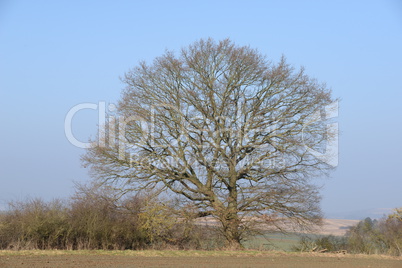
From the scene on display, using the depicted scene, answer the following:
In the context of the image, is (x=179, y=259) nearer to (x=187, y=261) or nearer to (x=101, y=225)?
(x=187, y=261)

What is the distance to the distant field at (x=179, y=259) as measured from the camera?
14.6 metres

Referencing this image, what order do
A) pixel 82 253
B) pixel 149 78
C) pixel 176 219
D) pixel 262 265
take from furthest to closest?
1. pixel 149 78
2. pixel 176 219
3. pixel 82 253
4. pixel 262 265

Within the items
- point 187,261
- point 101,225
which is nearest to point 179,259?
point 187,261

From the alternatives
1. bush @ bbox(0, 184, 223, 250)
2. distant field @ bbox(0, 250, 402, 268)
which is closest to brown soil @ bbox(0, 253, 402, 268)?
distant field @ bbox(0, 250, 402, 268)

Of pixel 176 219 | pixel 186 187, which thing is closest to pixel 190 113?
pixel 186 187

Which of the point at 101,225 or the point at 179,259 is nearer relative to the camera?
the point at 179,259

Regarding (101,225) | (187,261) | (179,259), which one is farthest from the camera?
(101,225)

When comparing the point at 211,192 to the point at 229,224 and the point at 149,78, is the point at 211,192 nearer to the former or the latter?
the point at 229,224

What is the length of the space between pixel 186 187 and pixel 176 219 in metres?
1.88

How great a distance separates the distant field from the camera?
14625 mm

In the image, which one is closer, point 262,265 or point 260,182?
point 262,265

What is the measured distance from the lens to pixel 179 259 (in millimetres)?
16812

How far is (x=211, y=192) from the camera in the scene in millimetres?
22906

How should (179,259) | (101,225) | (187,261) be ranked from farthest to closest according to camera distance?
(101,225) < (179,259) < (187,261)
